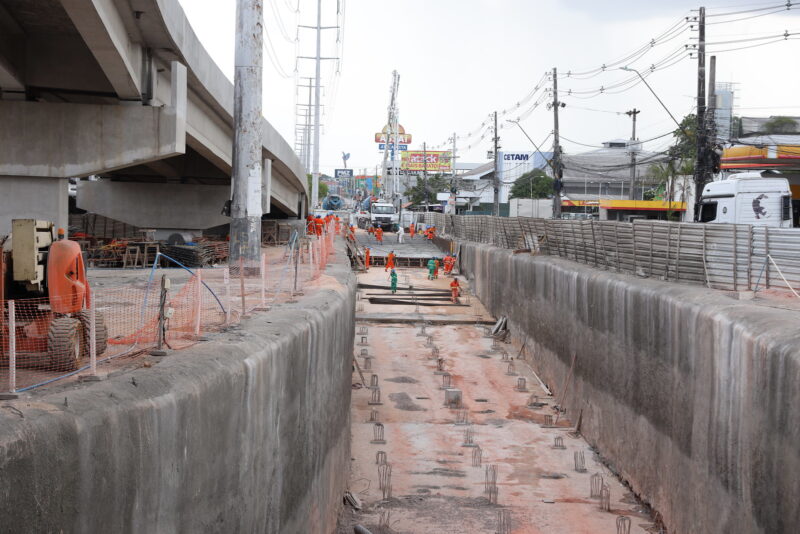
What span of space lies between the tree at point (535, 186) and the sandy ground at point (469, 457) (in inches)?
3442

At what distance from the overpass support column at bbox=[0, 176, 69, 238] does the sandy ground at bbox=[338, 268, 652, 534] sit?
10.0 metres

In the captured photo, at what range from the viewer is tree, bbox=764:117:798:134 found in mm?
54031

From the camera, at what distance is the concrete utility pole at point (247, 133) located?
70.7 feet

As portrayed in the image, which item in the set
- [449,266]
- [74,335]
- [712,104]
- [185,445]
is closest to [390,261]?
[449,266]

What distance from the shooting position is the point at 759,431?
11562mm

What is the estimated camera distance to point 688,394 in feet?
48.7

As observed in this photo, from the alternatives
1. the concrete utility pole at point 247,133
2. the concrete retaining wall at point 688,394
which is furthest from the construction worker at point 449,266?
the concrete utility pole at point 247,133

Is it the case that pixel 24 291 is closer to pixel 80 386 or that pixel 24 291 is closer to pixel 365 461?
pixel 80 386

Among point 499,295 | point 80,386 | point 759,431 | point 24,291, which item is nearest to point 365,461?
point 759,431

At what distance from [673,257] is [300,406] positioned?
10.6m

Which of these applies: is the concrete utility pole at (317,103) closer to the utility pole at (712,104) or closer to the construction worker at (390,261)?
the construction worker at (390,261)

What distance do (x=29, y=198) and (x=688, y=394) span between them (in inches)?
689

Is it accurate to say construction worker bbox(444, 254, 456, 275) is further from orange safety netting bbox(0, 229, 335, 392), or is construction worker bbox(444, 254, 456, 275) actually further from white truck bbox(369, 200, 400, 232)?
orange safety netting bbox(0, 229, 335, 392)

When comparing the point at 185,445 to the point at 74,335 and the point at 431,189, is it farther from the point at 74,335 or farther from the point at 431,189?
the point at 431,189
